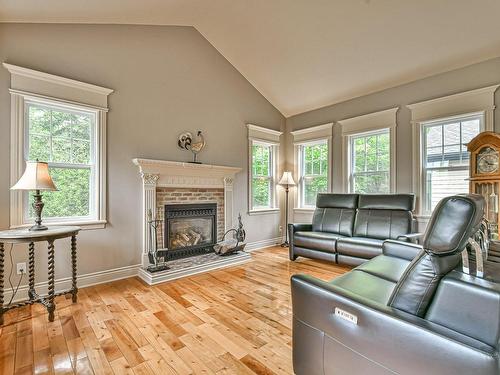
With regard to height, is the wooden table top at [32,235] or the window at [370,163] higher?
the window at [370,163]

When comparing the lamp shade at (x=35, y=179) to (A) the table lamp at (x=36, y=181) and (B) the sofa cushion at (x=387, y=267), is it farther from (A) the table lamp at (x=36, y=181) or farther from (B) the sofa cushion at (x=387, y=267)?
(B) the sofa cushion at (x=387, y=267)

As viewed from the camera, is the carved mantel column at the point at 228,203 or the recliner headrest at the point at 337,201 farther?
the carved mantel column at the point at 228,203

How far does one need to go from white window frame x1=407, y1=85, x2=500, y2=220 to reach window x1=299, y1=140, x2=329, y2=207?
4.90 feet

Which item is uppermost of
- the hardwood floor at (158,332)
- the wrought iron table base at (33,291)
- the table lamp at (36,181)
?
the table lamp at (36,181)

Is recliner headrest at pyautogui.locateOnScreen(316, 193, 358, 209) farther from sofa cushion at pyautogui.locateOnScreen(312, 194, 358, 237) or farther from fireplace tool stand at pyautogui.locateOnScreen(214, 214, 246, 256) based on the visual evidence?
fireplace tool stand at pyautogui.locateOnScreen(214, 214, 246, 256)

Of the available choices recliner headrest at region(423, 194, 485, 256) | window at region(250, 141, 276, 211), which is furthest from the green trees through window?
recliner headrest at region(423, 194, 485, 256)

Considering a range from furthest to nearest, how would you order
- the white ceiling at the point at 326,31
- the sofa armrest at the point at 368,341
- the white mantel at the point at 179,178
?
1. the white mantel at the point at 179,178
2. the white ceiling at the point at 326,31
3. the sofa armrest at the point at 368,341

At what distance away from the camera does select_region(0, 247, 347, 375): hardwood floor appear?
1.62m

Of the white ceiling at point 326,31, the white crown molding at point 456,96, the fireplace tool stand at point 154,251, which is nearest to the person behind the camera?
the white ceiling at point 326,31

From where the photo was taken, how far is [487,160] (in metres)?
2.96

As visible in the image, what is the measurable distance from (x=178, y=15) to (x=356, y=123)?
10.8ft

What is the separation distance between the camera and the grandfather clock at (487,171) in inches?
112

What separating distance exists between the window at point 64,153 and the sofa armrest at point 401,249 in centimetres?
338

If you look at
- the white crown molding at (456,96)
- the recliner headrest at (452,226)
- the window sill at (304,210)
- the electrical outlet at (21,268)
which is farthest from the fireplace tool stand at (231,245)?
the white crown molding at (456,96)
